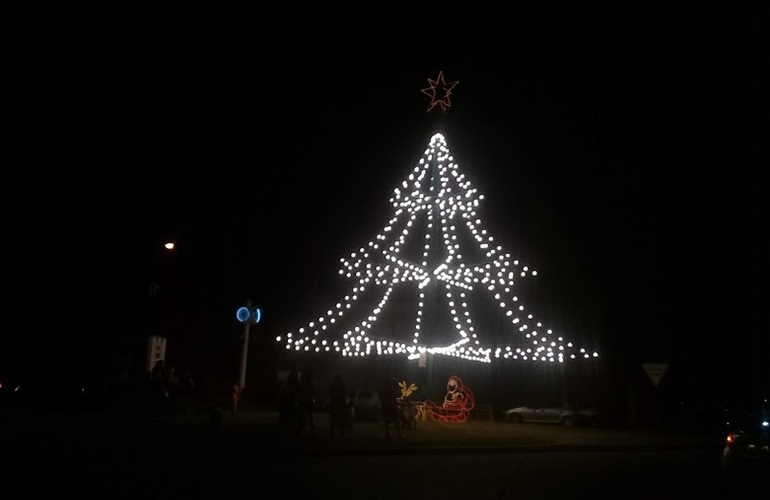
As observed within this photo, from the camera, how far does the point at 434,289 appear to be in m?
30.6

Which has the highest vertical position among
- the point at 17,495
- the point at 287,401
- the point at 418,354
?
the point at 418,354

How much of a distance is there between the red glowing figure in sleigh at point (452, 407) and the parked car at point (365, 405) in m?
2.47

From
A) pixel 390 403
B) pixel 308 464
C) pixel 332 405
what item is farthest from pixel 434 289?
pixel 308 464

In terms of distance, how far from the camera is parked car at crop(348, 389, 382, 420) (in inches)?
1158

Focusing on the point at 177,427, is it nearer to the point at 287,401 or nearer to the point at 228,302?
the point at 287,401

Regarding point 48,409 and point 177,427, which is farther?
point 48,409

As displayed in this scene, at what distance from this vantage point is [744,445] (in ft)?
48.4

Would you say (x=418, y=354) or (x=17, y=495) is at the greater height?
(x=418, y=354)

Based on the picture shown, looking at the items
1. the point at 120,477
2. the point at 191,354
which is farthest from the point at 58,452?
the point at 191,354

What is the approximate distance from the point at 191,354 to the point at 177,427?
2166 centimetres

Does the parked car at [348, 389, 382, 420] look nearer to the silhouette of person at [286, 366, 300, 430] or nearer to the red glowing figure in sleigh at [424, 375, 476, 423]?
the red glowing figure in sleigh at [424, 375, 476, 423]

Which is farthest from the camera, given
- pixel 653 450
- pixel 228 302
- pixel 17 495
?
pixel 228 302

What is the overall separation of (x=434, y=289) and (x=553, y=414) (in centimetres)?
928

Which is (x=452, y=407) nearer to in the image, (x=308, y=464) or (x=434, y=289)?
(x=434, y=289)
